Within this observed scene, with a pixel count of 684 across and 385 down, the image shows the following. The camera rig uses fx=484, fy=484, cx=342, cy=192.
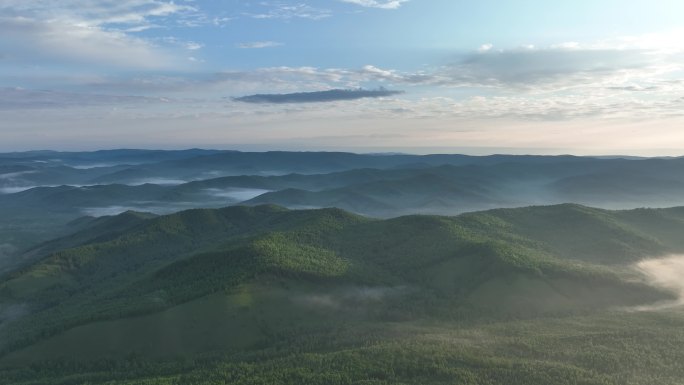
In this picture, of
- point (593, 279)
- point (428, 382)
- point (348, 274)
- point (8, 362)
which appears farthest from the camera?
point (348, 274)

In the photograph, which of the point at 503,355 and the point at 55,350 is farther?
the point at 55,350

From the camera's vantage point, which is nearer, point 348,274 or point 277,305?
point 277,305

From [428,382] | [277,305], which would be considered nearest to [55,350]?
[277,305]

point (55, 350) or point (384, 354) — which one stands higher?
point (384, 354)

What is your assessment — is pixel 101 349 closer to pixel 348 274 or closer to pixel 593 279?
pixel 348 274

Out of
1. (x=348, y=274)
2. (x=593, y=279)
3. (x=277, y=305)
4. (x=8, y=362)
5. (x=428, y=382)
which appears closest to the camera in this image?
(x=428, y=382)

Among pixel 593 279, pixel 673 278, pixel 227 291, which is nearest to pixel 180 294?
pixel 227 291

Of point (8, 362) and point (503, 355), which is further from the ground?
point (503, 355)

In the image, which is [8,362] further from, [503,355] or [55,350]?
[503,355]

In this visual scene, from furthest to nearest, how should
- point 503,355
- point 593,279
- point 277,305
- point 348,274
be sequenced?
point 348,274 → point 593,279 → point 277,305 → point 503,355
